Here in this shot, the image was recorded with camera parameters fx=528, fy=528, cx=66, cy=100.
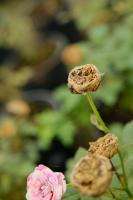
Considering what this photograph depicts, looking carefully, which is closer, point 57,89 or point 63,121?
point 63,121

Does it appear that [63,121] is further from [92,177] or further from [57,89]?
[92,177]

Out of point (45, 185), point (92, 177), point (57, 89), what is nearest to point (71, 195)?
point (45, 185)

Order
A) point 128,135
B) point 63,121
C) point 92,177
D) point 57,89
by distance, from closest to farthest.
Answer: point 92,177
point 128,135
point 63,121
point 57,89

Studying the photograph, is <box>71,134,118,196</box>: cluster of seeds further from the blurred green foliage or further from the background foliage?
the blurred green foliage

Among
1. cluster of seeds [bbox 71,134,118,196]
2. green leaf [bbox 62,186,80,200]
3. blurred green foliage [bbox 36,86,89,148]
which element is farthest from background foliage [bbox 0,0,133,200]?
cluster of seeds [bbox 71,134,118,196]

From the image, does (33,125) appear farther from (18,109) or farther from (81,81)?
(81,81)

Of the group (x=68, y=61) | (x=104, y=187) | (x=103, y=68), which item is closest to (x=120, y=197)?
(x=104, y=187)

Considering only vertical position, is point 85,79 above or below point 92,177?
above
